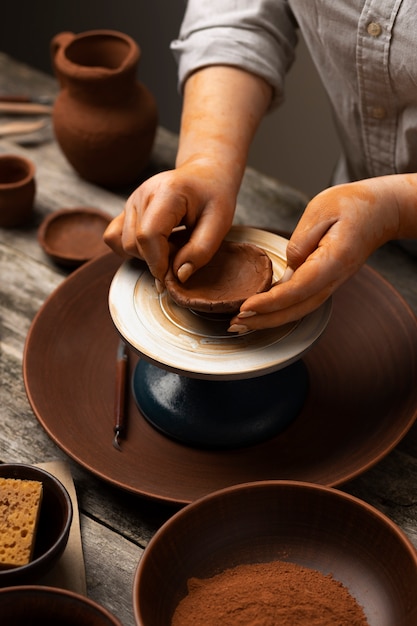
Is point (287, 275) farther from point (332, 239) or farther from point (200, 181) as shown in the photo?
point (200, 181)

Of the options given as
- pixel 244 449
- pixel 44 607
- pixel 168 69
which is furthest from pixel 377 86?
pixel 168 69

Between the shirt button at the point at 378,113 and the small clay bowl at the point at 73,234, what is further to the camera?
the small clay bowl at the point at 73,234

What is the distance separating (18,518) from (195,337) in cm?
27

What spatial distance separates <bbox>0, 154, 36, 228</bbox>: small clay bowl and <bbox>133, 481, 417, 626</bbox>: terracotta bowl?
29.3 inches

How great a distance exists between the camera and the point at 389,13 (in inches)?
40.4

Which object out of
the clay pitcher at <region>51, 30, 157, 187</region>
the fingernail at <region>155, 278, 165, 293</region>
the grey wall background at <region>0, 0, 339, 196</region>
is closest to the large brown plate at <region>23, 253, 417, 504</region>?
the fingernail at <region>155, 278, 165, 293</region>

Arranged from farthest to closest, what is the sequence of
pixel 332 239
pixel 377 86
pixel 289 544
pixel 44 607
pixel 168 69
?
pixel 168 69 → pixel 377 86 → pixel 332 239 → pixel 289 544 → pixel 44 607

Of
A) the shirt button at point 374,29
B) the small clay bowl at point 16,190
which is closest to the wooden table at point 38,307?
the small clay bowl at point 16,190

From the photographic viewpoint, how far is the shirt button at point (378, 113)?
1.16 m

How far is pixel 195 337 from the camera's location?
90 centimetres

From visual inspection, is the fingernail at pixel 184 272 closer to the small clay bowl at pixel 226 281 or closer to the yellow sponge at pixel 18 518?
the small clay bowl at pixel 226 281

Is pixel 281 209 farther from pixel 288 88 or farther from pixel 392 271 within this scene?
pixel 288 88

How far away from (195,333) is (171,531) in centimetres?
24

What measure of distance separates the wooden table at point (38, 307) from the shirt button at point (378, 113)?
228 mm
